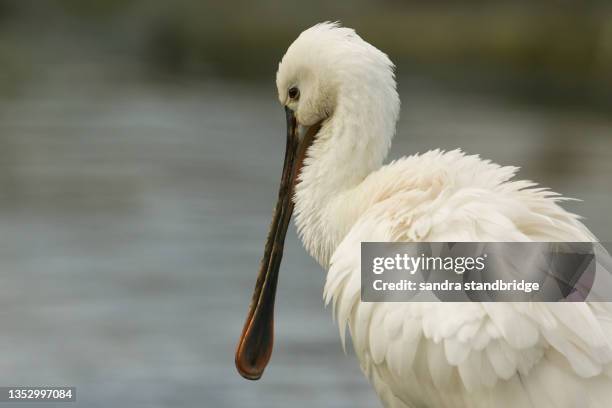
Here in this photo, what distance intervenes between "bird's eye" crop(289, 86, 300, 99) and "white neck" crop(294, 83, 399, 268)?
284mm

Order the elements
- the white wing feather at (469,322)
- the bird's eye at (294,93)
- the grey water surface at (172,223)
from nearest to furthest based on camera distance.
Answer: the white wing feather at (469,322) < the bird's eye at (294,93) < the grey water surface at (172,223)

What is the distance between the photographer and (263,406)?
8.24 m

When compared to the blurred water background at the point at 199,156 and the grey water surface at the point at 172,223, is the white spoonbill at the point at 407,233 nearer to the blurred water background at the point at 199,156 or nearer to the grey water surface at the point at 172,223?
the grey water surface at the point at 172,223

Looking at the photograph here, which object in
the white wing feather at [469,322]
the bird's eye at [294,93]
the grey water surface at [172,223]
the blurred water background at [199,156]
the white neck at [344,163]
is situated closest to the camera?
the white wing feather at [469,322]

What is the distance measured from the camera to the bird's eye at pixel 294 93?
20.2 feet

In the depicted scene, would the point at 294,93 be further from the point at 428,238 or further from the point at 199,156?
the point at 199,156

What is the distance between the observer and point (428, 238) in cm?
510

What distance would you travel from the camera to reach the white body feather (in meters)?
4.80

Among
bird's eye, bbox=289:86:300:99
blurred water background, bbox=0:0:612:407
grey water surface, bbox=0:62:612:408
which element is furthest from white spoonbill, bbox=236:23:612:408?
blurred water background, bbox=0:0:612:407

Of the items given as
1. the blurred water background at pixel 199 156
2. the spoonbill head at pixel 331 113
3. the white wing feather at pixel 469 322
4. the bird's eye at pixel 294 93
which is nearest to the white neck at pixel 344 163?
the spoonbill head at pixel 331 113

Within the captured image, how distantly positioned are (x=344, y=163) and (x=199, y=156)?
1044 centimetres

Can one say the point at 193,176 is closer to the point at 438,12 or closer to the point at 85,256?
the point at 85,256

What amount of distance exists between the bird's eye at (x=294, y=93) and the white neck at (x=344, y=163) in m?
0.28

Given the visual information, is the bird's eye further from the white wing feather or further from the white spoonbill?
the white wing feather
